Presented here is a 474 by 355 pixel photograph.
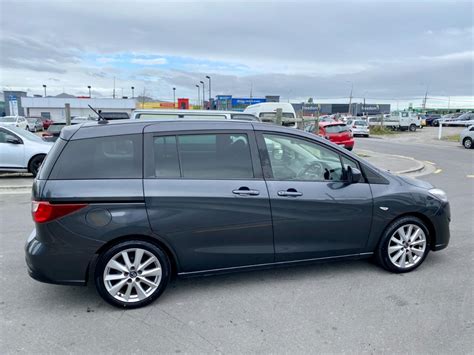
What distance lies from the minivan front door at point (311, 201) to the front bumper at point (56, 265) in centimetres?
179

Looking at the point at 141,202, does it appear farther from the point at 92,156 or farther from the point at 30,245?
the point at 30,245

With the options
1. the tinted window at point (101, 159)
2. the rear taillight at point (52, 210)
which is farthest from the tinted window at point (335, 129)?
the rear taillight at point (52, 210)

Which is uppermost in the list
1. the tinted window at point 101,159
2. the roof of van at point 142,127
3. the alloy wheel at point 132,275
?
the roof of van at point 142,127

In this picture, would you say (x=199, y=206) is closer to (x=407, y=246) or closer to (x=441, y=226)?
(x=407, y=246)

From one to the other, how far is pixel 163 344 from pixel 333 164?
93.6 inches

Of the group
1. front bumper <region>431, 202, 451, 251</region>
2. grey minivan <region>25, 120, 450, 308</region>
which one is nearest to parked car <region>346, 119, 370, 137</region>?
front bumper <region>431, 202, 451, 251</region>

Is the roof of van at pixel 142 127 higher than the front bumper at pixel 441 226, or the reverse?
the roof of van at pixel 142 127

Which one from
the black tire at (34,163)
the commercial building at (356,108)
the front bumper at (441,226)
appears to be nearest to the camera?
the front bumper at (441,226)

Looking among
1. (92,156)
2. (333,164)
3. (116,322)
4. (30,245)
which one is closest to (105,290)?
(116,322)

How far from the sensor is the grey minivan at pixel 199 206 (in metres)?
3.04

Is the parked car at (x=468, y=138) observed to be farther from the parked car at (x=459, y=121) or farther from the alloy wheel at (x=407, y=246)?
the parked car at (x=459, y=121)

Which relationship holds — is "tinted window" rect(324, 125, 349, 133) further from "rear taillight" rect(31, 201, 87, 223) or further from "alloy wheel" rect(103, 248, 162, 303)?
"rear taillight" rect(31, 201, 87, 223)

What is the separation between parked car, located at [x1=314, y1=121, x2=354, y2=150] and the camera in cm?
1695

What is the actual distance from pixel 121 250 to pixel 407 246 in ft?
9.83
